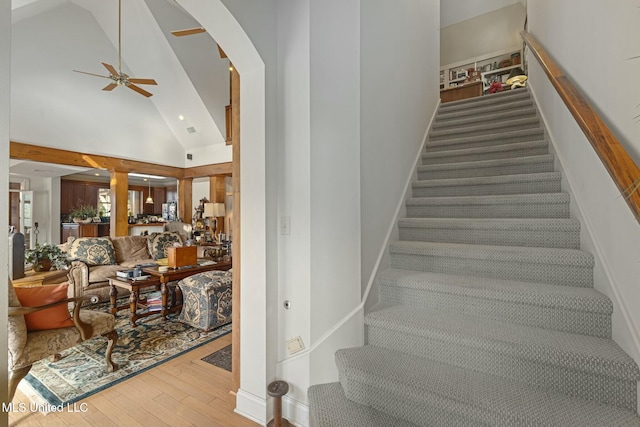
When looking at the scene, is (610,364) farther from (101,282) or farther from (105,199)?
(105,199)

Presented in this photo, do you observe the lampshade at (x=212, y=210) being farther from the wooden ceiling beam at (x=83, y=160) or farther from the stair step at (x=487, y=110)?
the stair step at (x=487, y=110)

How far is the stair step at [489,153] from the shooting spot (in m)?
2.56

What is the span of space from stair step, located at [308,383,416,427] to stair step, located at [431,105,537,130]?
10.7 feet

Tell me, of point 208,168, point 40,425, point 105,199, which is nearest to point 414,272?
point 40,425

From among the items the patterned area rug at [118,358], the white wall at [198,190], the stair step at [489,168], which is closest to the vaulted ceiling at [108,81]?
the white wall at [198,190]

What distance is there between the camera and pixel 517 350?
133 centimetres

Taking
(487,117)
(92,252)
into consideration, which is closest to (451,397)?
(487,117)

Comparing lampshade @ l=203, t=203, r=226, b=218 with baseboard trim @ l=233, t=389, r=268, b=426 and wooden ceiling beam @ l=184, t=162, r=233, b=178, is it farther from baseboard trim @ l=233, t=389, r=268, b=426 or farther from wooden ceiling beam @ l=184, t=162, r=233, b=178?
baseboard trim @ l=233, t=389, r=268, b=426

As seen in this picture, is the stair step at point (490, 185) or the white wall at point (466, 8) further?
the white wall at point (466, 8)

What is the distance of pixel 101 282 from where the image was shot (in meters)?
4.11

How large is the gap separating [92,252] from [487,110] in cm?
616

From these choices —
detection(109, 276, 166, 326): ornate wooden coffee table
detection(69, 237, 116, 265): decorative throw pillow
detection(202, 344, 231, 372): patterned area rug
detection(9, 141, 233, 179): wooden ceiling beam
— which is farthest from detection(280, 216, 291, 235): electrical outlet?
detection(9, 141, 233, 179): wooden ceiling beam

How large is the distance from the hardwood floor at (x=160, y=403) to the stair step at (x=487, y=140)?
3091 millimetres

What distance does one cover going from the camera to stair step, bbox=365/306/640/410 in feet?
3.88
